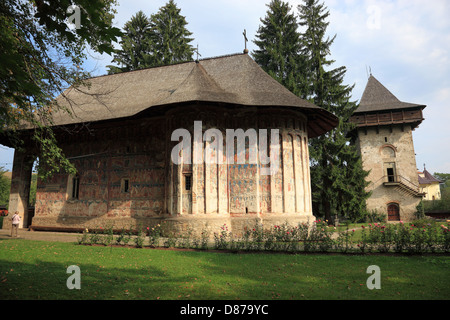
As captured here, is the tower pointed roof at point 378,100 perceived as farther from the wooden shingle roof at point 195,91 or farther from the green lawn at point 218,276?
the green lawn at point 218,276

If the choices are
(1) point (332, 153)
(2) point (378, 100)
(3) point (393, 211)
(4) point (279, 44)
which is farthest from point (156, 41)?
(3) point (393, 211)

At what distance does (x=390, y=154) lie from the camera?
2819 cm

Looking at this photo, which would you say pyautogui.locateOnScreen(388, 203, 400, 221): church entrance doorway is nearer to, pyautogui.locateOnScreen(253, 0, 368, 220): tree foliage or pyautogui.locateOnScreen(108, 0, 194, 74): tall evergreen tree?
pyautogui.locateOnScreen(253, 0, 368, 220): tree foliage

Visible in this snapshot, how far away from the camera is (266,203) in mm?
13492

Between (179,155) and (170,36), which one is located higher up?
(170,36)

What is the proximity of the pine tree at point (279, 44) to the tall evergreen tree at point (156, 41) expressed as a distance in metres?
8.46

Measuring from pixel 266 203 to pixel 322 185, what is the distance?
8.85 m

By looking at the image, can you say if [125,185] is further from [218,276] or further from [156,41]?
[156,41]

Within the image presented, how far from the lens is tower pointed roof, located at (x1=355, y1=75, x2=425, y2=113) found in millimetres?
28453

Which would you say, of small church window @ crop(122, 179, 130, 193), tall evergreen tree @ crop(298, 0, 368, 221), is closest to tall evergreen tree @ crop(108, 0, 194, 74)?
tall evergreen tree @ crop(298, 0, 368, 221)

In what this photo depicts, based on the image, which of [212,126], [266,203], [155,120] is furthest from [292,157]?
[155,120]

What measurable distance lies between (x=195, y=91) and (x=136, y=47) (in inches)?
759

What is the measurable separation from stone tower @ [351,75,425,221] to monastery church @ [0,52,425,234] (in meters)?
13.7
